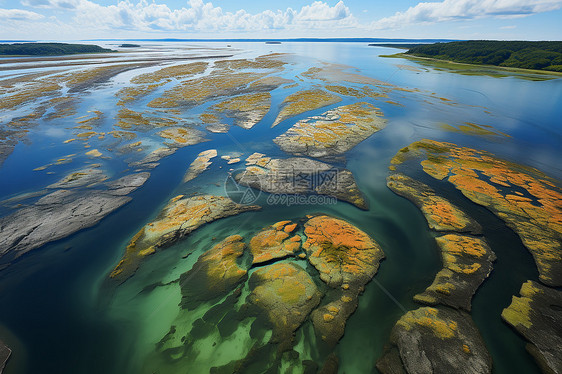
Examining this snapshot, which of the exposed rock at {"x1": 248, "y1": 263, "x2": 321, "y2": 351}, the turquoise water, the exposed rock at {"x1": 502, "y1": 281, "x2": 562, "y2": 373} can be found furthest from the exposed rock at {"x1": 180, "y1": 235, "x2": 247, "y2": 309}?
the exposed rock at {"x1": 502, "y1": 281, "x2": 562, "y2": 373}

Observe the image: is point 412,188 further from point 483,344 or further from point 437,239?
point 483,344

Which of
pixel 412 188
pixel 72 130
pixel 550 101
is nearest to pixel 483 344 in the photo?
pixel 412 188

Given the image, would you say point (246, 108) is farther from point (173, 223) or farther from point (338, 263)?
point (338, 263)

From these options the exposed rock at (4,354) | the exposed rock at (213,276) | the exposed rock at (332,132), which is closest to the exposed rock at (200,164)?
the exposed rock at (332,132)

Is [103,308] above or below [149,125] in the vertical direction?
below
